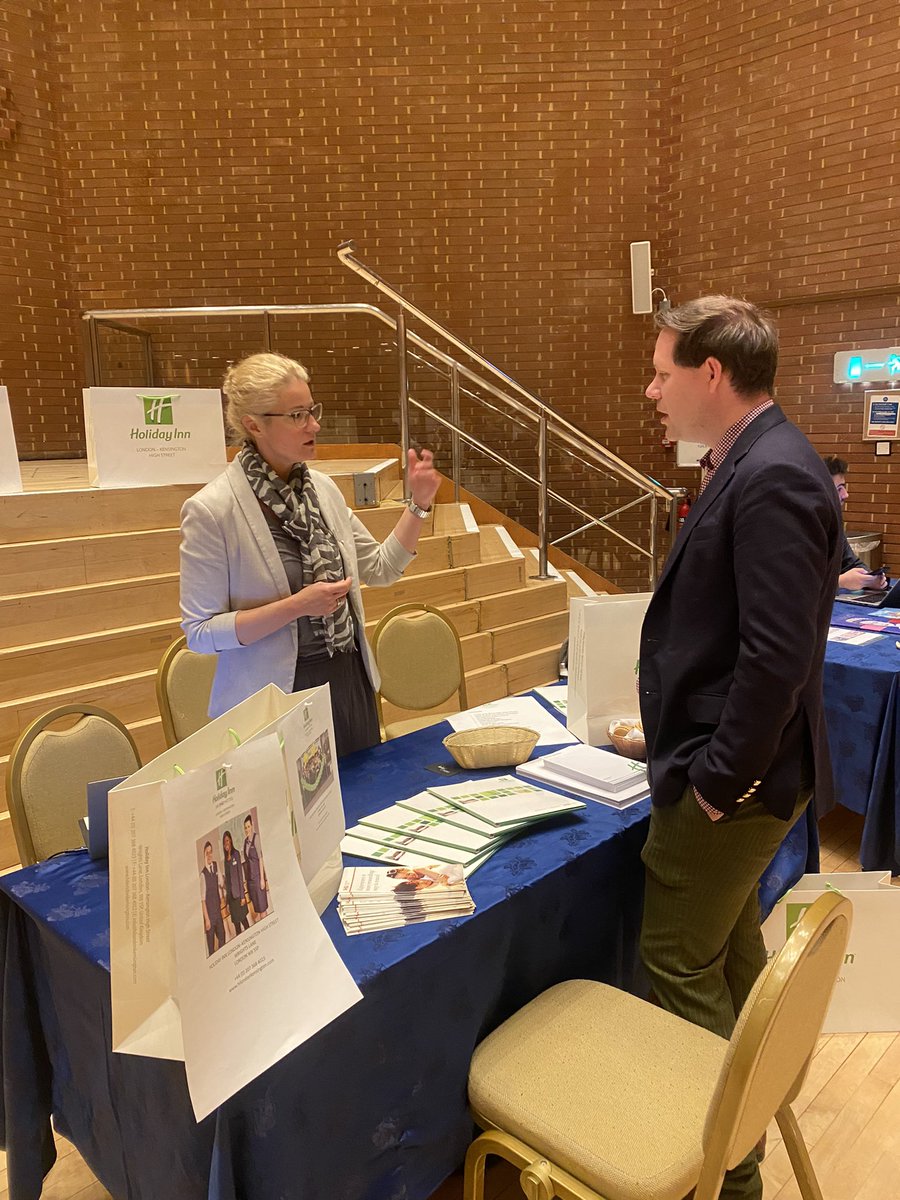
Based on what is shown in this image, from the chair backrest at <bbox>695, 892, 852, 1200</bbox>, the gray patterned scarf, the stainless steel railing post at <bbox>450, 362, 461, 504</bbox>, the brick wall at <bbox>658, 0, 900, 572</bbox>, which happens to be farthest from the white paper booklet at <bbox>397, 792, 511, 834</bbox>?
the brick wall at <bbox>658, 0, 900, 572</bbox>

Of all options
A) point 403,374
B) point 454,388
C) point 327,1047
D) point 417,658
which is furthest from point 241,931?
point 454,388

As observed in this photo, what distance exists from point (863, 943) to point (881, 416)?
471cm

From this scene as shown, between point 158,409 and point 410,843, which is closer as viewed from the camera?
point 410,843

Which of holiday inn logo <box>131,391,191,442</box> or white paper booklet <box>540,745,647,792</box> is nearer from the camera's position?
white paper booklet <box>540,745,647,792</box>

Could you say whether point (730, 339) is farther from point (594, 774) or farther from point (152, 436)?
point (152, 436)

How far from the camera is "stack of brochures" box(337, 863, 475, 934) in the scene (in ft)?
4.53

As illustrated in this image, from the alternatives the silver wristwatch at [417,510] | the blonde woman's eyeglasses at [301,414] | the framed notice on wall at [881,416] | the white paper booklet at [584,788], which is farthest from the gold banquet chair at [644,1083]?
the framed notice on wall at [881,416]

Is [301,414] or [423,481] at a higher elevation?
[301,414]

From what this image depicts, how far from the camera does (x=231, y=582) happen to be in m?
2.03

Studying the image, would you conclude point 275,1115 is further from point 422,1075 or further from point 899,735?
point 899,735

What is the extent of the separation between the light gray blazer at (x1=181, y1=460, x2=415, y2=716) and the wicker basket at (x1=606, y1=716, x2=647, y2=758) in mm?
781

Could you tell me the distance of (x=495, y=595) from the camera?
16.8 feet

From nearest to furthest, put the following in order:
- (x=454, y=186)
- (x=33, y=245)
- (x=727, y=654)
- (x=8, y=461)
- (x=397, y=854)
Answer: (x=727, y=654) < (x=397, y=854) < (x=8, y=461) < (x=33, y=245) < (x=454, y=186)

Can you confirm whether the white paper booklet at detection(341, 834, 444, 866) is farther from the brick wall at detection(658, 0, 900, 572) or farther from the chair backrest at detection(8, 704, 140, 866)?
the brick wall at detection(658, 0, 900, 572)
